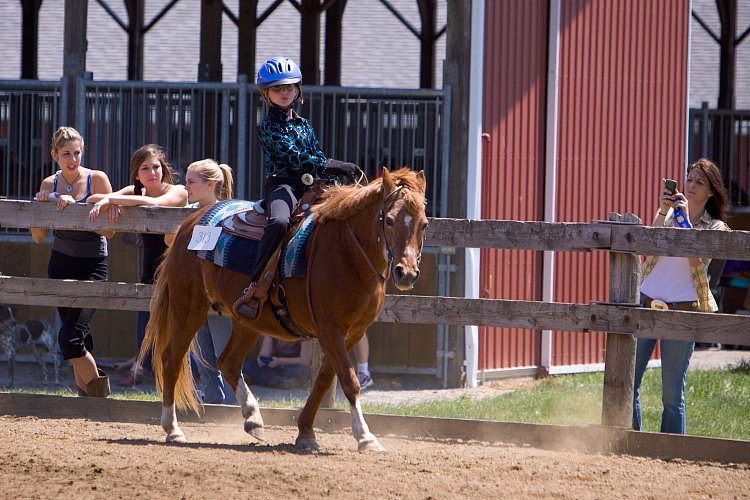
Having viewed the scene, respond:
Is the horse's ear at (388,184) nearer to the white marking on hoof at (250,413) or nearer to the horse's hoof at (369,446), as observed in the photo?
the horse's hoof at (369,446)

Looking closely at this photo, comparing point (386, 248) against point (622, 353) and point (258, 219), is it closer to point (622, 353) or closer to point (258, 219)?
point (258, 219)

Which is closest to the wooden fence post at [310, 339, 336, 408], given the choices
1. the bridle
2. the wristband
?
the bridle

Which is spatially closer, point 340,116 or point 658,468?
point 658,468

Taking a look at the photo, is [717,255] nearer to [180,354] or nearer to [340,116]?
[180,354]

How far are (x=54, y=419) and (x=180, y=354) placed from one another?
3.97 feet

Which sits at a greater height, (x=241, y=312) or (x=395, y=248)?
(x=395, y=248)

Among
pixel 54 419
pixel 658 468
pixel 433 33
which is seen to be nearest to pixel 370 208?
pixel 658 468

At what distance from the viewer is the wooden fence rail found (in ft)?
21.4

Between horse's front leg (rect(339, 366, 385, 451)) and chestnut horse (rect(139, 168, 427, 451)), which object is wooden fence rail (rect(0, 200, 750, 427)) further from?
horse's front leg (rect(339, 366, 385, 451))

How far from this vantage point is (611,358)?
6789 millimetres

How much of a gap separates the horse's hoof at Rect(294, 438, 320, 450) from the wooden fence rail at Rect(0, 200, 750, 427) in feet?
3.96

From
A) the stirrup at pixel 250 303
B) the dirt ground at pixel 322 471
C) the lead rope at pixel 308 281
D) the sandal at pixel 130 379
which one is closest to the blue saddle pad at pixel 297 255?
the lead rope at pixel 308 281

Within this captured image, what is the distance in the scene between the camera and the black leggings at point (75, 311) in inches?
298

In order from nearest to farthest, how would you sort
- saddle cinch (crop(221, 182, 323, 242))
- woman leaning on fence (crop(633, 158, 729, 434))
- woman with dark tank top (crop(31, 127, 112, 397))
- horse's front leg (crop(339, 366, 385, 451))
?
horse's front leg (crop(339, 366, 385, 451)), saddle cinch (crop(221, 182, 323, 242)), woman leaning on fence (crop(633, 158, 729, 434)), woman with dark tank top (crop(31, 127, 112, 397))
